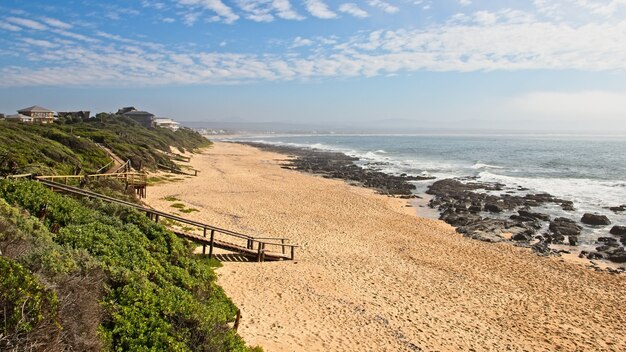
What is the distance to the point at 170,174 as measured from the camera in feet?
126

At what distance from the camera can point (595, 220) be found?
26703 millimetres

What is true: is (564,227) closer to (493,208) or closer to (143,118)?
(493,208)

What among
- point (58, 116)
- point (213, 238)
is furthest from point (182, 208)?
Answer: point (58, 116)

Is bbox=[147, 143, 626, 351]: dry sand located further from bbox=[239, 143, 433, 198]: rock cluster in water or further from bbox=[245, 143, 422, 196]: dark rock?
bbox=[245, 143, 422, 196]: dark rock

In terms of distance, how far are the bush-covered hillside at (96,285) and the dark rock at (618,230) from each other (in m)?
24.3

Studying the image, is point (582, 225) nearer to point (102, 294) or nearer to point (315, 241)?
point (315, 241)

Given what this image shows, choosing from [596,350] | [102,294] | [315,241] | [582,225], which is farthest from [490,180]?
[102,294]

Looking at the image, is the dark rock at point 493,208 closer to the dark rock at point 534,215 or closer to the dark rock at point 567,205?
the dark rock at point 534,215

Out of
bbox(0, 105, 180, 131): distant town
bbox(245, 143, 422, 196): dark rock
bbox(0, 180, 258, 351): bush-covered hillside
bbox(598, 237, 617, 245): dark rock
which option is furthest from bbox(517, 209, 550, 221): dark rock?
bbox(0, 105, 180, 131): distant town

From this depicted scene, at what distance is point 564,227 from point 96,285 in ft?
87.5

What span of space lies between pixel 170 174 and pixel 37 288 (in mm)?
34972

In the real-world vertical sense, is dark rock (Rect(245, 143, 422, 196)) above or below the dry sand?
above

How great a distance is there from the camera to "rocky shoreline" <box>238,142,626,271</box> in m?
22.4

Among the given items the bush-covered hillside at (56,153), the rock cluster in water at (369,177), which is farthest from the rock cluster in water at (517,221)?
the bush-covered hillside at (56,153)
